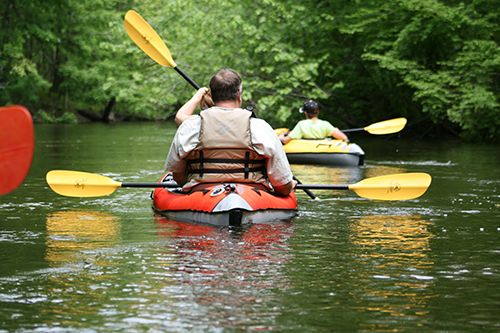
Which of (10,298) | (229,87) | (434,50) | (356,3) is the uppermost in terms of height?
(356,3)

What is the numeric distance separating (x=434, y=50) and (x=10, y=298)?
621 inches

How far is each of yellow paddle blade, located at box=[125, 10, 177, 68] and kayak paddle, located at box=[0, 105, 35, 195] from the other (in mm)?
3978

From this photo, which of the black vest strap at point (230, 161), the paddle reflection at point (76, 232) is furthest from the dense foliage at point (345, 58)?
the paddle reflection at point (76, 232)

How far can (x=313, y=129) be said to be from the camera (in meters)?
Result: 11.7

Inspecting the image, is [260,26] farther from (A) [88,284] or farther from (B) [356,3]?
(A) [88,284]

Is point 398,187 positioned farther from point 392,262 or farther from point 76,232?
point 76,232

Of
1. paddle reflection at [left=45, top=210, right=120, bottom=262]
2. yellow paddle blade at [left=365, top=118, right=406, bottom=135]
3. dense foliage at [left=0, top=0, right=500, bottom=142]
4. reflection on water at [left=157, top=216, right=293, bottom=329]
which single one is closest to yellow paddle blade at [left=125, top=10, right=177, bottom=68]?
paddle reflection at [left=45, top=210, right=120, bottom=262]

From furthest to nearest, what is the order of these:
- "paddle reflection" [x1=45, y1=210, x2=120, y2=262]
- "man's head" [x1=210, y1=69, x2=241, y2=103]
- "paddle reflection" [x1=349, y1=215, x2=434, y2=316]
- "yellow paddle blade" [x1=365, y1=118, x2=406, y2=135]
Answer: "yellow paddle blade" [x1=365, y1=118, x2=406, y2=135] < "man's head" [x1=210, y1=69, x2=241, y2=103] < "paddle reflection" [x1=45, y1=210, x2=120, y2=262] < "paddle reflection" [x1=349, y1=215, x2=434, y2=316]

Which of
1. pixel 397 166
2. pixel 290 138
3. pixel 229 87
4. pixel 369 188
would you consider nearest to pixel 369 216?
pixel 369 188

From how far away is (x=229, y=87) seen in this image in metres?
5.23

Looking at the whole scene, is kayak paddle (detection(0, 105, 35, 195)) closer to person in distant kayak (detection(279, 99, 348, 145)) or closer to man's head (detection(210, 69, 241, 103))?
man's head (detection(210, 69, 241, 103))

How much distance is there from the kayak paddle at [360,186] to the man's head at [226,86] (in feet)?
3.49

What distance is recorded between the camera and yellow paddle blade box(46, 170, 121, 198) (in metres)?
6.00

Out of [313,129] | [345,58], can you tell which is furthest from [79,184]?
[345,58]
